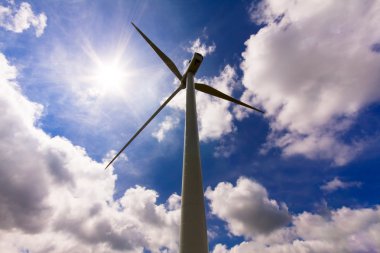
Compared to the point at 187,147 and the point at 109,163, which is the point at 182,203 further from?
the point at 109,163

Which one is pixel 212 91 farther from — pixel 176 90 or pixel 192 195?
pixel 192 195

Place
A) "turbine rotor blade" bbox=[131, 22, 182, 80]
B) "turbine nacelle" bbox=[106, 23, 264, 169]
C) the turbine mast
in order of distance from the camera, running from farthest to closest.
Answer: "turbine rotor blade" bbox=[131, 22, 182, 80], "turbine nacelle" bbox=[106, 23, 264, 169], the turbine mast

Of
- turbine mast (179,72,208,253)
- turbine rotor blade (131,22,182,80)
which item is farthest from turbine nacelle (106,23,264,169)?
turbine mast (179,72,208,253)

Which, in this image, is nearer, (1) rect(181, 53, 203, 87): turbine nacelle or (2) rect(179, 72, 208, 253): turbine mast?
(2) rect(179, 72, 208, 253): turbine mast

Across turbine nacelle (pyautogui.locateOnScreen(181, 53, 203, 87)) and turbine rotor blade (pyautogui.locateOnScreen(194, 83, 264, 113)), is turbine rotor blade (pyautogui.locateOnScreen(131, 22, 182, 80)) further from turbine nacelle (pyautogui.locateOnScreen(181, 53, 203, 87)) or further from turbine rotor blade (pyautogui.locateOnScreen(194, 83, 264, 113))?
turbine nacelle (pyautogui.locateOnScreen(181, 53, 203, 87))

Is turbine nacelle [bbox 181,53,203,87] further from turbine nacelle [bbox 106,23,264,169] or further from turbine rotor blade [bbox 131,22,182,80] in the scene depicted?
turbine rotor blade [bbox 131,22,182,80]

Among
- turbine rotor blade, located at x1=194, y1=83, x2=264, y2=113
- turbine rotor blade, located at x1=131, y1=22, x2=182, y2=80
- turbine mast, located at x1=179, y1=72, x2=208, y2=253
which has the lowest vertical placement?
turbine mast, located at x1=179, y1=72, x2=208, y2=253

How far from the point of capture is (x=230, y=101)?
3625 cm

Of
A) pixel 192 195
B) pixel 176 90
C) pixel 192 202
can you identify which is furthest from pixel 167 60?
pixel 192 202

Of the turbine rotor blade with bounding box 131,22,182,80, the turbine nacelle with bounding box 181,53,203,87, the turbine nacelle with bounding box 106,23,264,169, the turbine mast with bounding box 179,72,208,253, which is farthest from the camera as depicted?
the turbine rotor blade with bounding box 131,22,182,80

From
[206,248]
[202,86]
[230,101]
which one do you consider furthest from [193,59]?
[206,248]

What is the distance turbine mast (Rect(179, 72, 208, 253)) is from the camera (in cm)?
1306

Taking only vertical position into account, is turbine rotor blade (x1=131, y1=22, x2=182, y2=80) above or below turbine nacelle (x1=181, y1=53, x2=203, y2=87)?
above

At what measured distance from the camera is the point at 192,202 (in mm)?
14508
